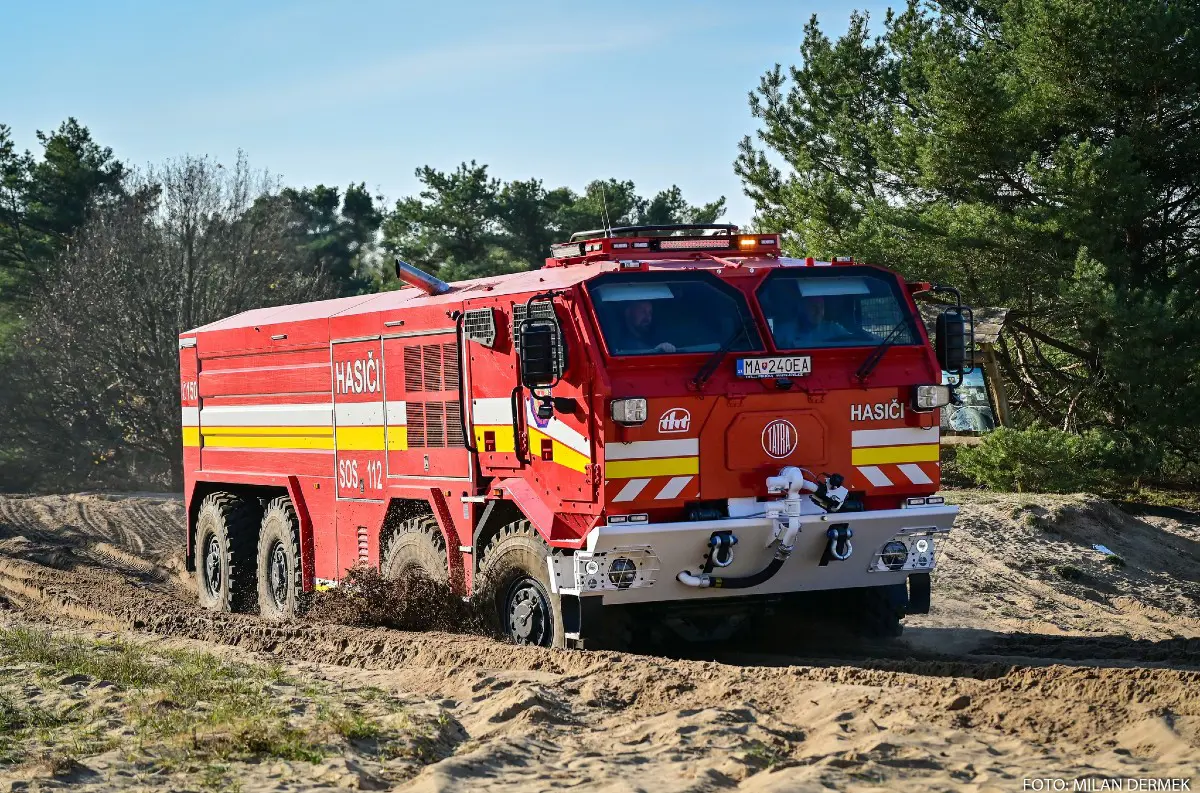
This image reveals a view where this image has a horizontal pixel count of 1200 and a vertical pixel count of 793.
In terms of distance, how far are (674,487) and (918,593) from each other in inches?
93.3

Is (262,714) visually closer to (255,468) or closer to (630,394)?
(630,394)

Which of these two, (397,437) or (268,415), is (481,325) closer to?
(397,437)

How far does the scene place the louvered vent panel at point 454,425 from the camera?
1143 cm

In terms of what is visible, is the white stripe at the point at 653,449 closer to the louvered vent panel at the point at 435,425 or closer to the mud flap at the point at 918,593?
the mud flap at the point at 918,593

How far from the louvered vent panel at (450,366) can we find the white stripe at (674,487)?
2.45 metres

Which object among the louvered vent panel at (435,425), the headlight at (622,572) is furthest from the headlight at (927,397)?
the louvered vent panel at (435,425)

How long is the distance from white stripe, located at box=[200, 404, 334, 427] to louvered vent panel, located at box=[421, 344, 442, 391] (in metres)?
2.02

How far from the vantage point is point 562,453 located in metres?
10.0

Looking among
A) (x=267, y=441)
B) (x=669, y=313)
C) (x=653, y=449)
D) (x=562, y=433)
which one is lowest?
(x=653, y=449)

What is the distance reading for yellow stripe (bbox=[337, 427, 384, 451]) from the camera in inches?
504

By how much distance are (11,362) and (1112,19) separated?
102 ft

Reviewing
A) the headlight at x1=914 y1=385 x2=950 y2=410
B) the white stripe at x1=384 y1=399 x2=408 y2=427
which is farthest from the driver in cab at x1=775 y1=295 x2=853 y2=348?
the white stripe at x1=384 y1=399 x2=408 y2=427

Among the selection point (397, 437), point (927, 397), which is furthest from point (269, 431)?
point (927, 397)

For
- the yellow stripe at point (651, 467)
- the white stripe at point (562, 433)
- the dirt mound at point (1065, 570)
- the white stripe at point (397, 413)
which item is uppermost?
the white stripe at point (397, 413)
